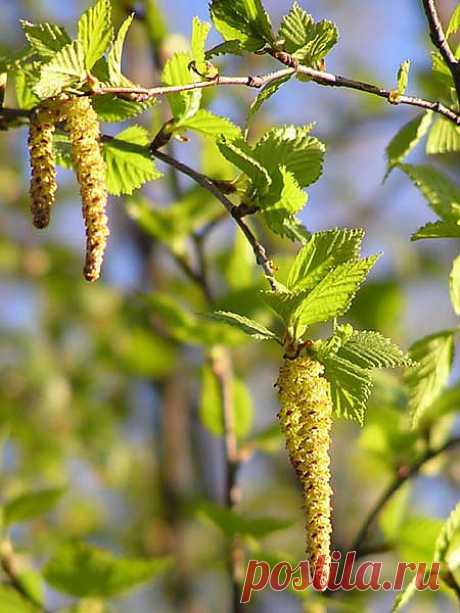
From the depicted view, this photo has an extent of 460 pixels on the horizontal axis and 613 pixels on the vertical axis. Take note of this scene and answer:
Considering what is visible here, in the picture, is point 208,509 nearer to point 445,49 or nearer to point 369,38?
point 445,49

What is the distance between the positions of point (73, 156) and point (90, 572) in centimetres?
45

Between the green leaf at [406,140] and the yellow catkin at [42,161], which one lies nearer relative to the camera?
the yellow catkin at [42,161]

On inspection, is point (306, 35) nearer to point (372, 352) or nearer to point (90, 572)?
point (372, 352)

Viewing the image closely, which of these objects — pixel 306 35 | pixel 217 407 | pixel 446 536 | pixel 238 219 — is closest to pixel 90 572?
pixel 217 407

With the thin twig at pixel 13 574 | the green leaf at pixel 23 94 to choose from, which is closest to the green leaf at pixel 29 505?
the thin twig at pixel 13 574

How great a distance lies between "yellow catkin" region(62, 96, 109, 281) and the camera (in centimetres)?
50

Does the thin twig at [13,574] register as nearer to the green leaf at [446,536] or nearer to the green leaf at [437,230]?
the green leaf at [446,536]

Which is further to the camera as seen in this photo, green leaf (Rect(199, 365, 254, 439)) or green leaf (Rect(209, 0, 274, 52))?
green leaf (Rect(199, 365, 254, 439))

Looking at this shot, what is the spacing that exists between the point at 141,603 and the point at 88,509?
1.49m

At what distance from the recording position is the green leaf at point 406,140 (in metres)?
0.61

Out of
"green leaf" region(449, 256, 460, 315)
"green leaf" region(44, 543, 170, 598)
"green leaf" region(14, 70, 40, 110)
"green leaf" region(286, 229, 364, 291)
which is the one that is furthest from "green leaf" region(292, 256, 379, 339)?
"green leaf" region(44, 543, 170, 598)

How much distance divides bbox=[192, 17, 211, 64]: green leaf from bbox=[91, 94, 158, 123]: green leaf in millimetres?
47

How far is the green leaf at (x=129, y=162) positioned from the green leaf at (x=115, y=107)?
0.01 meters

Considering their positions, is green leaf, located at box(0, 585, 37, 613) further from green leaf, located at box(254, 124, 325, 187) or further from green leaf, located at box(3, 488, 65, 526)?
green leaf, located at box(254, 124, 325, 187)
